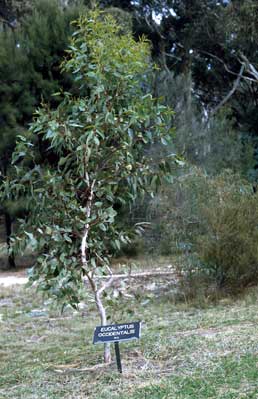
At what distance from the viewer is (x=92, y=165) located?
185 inches

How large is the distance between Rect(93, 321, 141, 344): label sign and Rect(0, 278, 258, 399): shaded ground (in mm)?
282

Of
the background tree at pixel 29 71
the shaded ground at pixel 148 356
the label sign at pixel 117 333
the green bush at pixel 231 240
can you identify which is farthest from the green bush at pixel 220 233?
the background tree at pixel 29 71

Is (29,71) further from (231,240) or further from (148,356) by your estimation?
(148,356)

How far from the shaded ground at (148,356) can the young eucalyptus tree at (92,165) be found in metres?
0.44

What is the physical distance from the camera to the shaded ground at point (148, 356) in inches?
147

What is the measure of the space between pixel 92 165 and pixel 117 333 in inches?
56.6

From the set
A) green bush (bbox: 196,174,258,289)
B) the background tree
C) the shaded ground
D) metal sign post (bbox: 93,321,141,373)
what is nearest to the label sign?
metal sign post (bbox: 93,321,141,373)

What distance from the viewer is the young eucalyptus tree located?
14.3ft

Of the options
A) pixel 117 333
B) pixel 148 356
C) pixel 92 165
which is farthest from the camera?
pixel 92 165

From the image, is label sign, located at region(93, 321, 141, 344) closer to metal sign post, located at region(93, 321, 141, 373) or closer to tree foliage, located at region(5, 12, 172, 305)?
metal sign post, located at region(93, 321, 141, 373)

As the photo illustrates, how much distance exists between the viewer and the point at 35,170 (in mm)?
4629

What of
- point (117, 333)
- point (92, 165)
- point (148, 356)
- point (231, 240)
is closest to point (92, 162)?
point (92, 165)

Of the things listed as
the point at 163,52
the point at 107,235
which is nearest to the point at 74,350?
the point at 107,235

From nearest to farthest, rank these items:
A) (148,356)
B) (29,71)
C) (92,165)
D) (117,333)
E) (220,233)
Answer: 1. (117,333)
2. (148,356)
3. (92,165)
4. (220,233)
5. (29,71)
